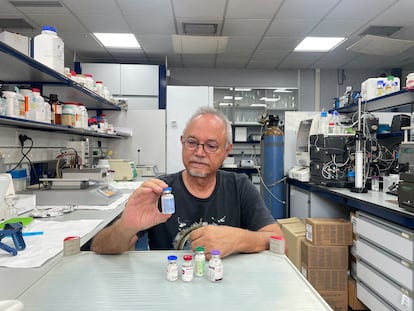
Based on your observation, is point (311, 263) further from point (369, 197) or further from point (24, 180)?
point (24, 180)

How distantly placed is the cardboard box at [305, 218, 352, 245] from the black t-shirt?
4.42 feet

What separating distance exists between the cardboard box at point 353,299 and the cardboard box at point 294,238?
1.52 feet

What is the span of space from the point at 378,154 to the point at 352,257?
116cm

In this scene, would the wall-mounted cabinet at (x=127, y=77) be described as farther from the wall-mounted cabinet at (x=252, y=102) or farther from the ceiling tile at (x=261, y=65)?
the ceiling tile at (x=261, y=65)

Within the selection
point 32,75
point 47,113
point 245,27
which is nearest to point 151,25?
point 245,27

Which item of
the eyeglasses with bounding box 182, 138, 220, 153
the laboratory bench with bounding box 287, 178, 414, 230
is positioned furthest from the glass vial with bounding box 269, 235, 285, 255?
the laboratory bench with bounding box 287, 178, 414, 230

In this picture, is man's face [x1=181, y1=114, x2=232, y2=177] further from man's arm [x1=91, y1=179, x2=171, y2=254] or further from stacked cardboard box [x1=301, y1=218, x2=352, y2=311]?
stacked cardboard box [x1=301, y1=218, x2=352, y2=311]

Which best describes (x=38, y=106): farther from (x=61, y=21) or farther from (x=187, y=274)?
(x=61, y=21)

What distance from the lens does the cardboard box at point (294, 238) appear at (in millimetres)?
2806

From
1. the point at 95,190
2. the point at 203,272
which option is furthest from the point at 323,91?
the point at 203,272

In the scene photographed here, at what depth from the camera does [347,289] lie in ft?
8.08

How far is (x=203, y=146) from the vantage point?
1.35 metres

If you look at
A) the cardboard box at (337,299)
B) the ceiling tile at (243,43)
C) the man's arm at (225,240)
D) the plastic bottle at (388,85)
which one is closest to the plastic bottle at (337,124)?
the plastic bottle at (388,85)

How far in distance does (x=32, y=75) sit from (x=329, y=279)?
108 inches
